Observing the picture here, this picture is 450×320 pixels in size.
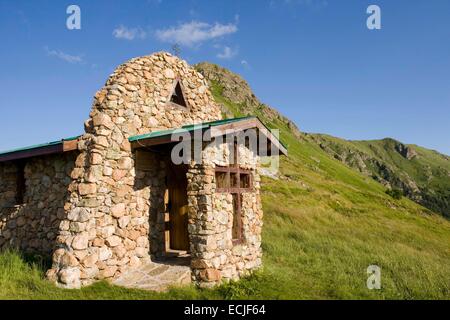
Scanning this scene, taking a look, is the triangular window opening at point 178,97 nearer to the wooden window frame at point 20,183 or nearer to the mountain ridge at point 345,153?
the wooden window frame at point 20,183

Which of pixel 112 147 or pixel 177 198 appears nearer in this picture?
pixel 112 147

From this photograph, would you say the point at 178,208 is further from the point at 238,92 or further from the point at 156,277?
the point at 238,92

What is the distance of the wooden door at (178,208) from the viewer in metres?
10.6

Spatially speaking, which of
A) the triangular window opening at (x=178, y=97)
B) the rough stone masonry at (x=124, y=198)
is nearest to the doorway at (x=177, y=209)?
the rough stone masonry at (x=124, y=198)

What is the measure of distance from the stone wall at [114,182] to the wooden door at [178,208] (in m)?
0.44

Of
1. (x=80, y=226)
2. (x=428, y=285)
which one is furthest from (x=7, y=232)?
(x=428, y=285)

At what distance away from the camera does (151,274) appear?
889cm

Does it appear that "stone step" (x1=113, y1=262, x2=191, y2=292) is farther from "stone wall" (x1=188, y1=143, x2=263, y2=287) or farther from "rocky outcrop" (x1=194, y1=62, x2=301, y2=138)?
"rocky outcrop" (x1=194, y1=62, x2=301, y2=138)

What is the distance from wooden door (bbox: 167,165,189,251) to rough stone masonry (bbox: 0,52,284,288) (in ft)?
0.82

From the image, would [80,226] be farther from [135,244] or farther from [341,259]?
[341,259]

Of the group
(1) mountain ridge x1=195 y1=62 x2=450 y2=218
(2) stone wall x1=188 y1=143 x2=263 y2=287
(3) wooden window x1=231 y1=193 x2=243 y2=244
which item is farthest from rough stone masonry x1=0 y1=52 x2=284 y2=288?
(1) mountain ridge x1=195 y1=62 x2=450 y2=218

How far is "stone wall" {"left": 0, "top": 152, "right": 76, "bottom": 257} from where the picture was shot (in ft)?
32.6
